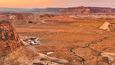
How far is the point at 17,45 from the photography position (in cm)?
1705

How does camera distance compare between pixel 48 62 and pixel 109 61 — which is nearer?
pixel 48 62

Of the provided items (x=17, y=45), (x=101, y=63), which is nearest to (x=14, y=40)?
(x=17, y=45)

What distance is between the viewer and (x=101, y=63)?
62.5 feet

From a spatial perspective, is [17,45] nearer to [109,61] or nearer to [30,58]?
[30,58]

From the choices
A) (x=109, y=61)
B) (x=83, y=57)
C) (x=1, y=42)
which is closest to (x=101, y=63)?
(x=109, y=61)

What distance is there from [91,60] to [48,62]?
3.61 metres

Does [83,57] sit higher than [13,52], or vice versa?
[13,52]

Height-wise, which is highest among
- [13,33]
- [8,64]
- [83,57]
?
[13,33]

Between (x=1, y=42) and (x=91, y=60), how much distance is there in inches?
226

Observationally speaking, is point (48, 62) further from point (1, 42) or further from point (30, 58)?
point (1, 42)

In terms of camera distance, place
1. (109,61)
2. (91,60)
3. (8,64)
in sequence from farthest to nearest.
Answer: (91,60) < (109,61) < (8,64)

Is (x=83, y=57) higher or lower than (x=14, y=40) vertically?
lower

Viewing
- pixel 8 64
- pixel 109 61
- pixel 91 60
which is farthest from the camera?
pixel 91 60

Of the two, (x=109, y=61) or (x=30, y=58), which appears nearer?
(x=30, y=58)
